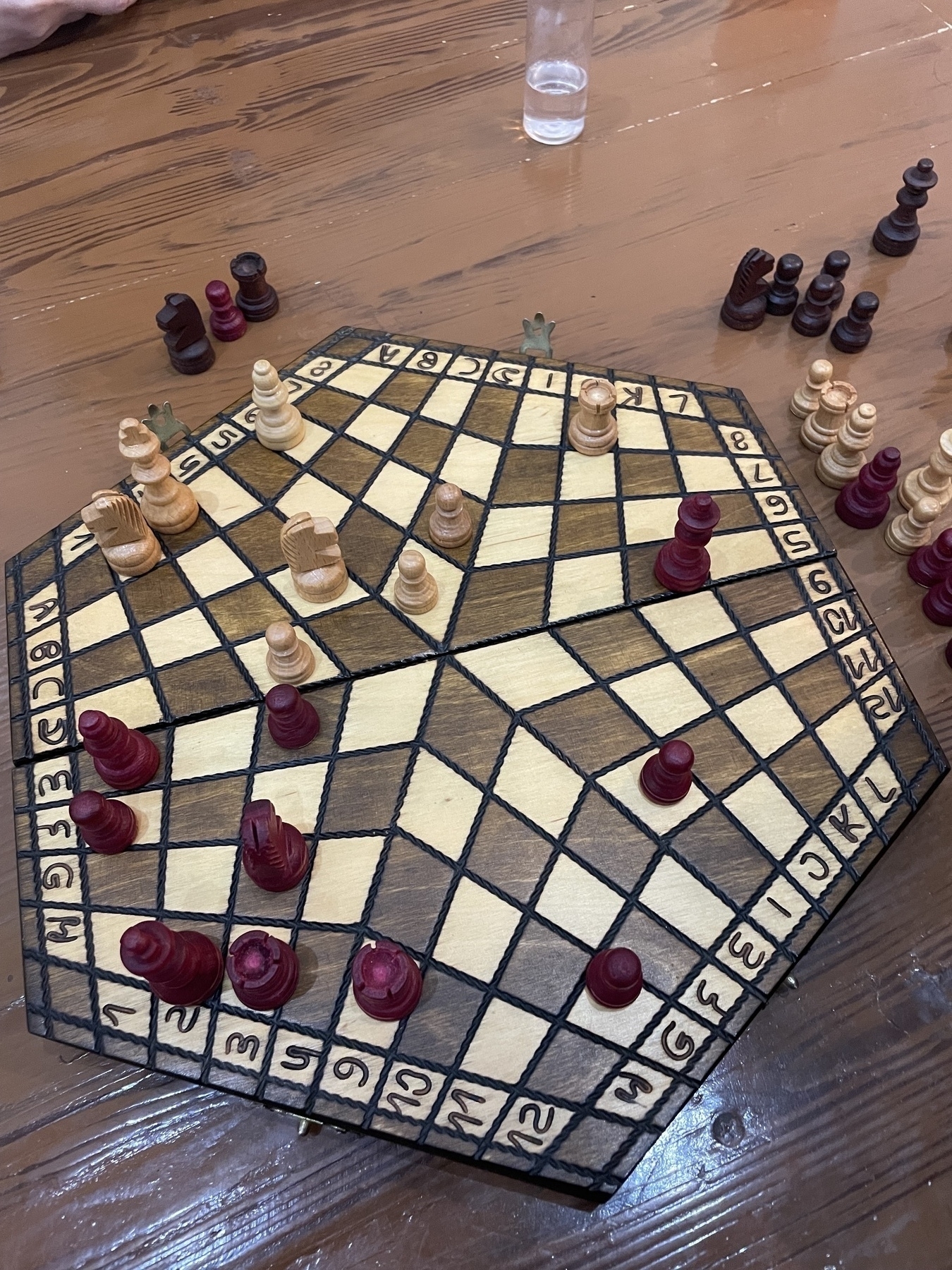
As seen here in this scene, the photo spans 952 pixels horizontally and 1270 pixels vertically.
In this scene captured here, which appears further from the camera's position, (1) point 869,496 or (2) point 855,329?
(2) point 855,329

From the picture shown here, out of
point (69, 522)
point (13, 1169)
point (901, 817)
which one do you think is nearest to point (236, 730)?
point (69, 522)

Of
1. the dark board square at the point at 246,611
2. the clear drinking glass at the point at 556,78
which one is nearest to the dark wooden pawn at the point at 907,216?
the clear drinking glass at the point at 556,78

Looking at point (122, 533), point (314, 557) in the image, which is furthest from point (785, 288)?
point (122, 533)

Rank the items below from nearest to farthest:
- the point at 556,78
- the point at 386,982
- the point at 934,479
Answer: the point at 386,982 → the point at 934,479 → the point at 556,78

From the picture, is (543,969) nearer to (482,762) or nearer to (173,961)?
(482,762)

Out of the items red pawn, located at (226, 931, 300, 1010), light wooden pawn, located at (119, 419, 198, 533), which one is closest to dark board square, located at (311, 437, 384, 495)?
light wooden pawn, located at (119, 419, 198, 533)

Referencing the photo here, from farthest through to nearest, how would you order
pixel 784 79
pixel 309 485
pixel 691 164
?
pixel 784 79 → pixel 691 164 → pixel 309 485

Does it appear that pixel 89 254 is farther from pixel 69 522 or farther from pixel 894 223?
pixel 894 223
